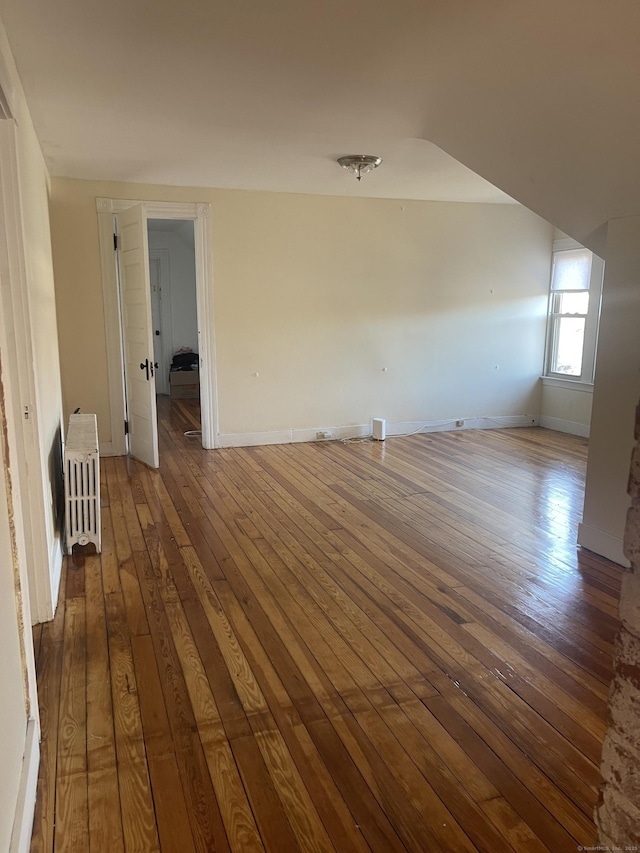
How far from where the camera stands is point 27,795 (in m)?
1.69

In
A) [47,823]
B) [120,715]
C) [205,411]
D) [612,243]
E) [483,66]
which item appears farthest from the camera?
[205,411]

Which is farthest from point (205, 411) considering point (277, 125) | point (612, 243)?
point (612, 243)

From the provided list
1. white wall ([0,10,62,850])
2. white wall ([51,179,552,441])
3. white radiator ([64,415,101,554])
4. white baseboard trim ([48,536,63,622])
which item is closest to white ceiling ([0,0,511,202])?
white wall ([0,10,62,850])

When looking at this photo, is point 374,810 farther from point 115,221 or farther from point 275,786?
point 115,221

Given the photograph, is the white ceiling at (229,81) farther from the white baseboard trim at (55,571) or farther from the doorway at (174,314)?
the doorway at (174,314)

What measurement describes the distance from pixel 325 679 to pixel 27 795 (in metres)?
1.12

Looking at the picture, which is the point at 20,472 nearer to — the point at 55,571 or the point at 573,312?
the point at 55,571

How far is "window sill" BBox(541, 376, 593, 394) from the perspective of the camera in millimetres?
6820

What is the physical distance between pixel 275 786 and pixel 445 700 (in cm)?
75

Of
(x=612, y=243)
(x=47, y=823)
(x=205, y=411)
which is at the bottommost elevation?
(x=47, y=823)

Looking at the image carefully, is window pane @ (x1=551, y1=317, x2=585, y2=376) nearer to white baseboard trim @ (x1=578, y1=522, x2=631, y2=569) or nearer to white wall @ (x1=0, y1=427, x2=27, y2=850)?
white baseboard trim @ (x1=578, y1=522, x2=631, y2=569)

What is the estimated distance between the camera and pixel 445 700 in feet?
7.53

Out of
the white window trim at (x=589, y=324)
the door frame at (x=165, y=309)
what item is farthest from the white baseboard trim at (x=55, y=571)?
the door frame at (x=165, y=309)

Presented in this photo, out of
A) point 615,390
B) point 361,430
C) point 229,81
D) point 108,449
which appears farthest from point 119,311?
point 615,390
